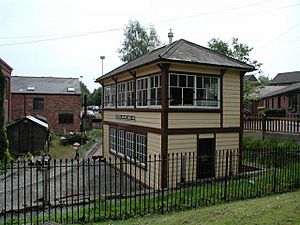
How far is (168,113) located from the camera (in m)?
13.0

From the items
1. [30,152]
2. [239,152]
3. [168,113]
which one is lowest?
[30,152]

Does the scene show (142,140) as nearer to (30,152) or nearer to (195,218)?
(195,218)

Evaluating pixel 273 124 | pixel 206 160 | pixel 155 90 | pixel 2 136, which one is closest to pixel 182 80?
pixel 155 90

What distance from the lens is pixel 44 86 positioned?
1651 inches

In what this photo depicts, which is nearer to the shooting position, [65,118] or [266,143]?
[266,143]

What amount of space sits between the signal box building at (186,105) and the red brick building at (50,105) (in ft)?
84.6

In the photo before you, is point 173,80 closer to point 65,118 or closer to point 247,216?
point 247,216

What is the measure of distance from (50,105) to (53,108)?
0.54 meters

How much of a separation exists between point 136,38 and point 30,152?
2890 cm

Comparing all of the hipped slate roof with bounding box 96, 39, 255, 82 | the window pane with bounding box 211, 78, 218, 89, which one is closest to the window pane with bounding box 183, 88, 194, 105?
the window pane with bounding box 211, 78, 218, 89

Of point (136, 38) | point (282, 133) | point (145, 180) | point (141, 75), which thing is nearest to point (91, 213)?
point (145, 180)

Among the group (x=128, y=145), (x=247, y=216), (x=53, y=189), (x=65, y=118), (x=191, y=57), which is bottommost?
(x=53, y=189)

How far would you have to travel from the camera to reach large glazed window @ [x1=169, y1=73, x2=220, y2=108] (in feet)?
43.8

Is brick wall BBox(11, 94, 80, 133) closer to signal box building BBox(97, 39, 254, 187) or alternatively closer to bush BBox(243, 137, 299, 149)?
signal box building BBox(97, 39, 254, 187)
